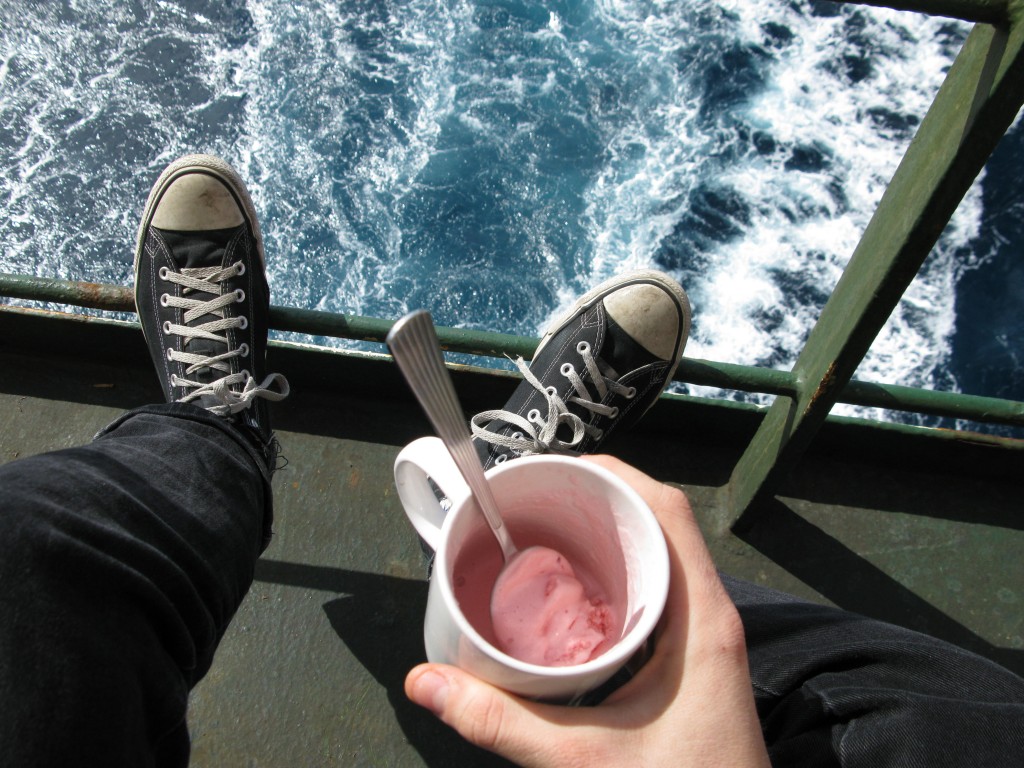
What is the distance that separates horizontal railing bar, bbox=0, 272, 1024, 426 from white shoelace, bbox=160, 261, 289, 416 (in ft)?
0.76

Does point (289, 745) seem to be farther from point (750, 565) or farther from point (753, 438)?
point (753, 438)

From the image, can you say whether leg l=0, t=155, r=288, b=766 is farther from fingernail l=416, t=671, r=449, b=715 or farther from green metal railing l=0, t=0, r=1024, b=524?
fingernail l=416, t=671, r=449, b=715

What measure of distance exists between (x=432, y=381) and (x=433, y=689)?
0.32 metres

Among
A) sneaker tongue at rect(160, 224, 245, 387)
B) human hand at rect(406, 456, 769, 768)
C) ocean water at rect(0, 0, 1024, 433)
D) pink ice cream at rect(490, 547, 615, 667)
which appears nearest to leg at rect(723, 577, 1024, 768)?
human hand at rect(406, 456, 769, 768)

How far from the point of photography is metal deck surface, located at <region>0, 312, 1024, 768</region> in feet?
4.89

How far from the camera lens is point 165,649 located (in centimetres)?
98

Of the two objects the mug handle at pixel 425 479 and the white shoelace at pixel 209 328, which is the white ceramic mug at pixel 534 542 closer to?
the mug handle at pixel 425 479

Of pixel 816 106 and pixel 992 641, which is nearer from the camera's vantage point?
pixel 992 641

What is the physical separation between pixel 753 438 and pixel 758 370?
36 cm

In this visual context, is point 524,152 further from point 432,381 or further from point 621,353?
point 432,381

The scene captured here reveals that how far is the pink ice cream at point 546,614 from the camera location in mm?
738

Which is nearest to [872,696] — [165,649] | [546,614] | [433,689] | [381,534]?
[546,614]

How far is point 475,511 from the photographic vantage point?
752 millimetres

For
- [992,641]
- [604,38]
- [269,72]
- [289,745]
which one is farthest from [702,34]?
[289,745]
